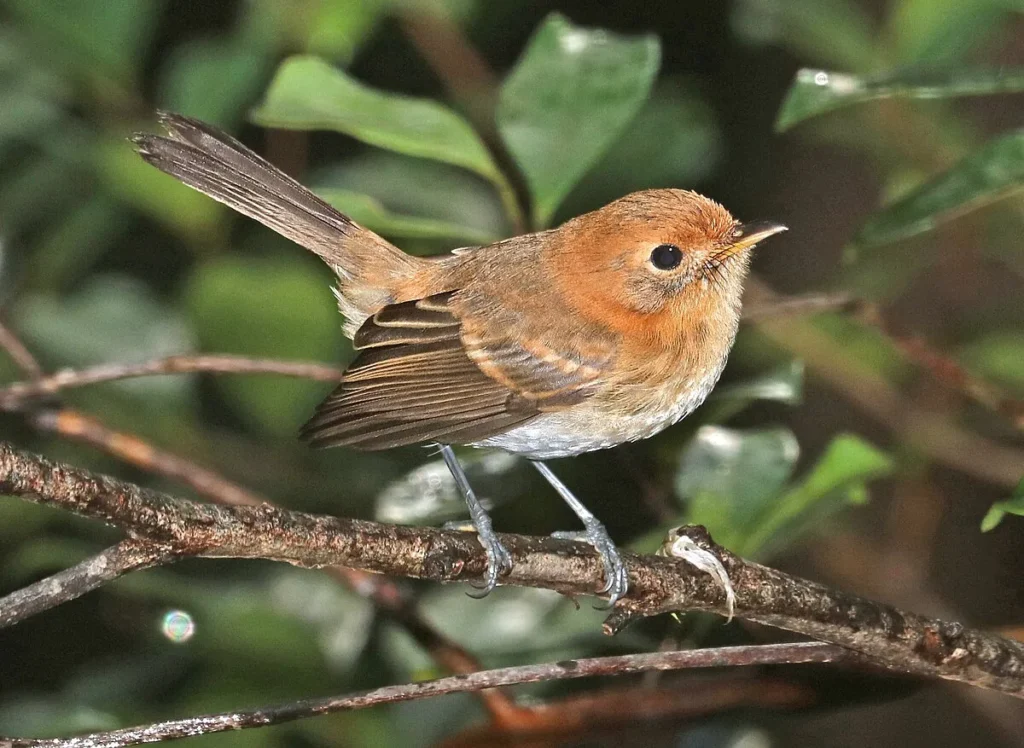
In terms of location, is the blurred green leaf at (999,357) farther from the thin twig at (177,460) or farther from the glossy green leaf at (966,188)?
the thin twig at (177,460)

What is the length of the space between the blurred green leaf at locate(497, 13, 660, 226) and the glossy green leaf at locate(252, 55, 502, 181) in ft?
0.74

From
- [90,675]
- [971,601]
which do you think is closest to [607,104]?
[90,675]

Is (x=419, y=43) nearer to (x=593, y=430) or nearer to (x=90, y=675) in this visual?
(x=593, y=430)

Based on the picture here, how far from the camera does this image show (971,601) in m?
5.59

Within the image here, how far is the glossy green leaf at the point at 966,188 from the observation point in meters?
2.95

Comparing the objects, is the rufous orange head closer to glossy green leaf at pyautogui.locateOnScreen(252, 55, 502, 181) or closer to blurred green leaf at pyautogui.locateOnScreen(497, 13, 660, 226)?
blurred green leaf at pyautogui.locateOnScreen(497, 13, 660, 226)

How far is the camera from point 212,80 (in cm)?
405

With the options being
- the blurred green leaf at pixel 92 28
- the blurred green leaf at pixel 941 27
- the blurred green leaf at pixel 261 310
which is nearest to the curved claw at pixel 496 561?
the blurred green leaf at pixel 261 310

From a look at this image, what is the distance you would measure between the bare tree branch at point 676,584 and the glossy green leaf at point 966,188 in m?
1.05

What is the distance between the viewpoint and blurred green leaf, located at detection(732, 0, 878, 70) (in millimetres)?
4477

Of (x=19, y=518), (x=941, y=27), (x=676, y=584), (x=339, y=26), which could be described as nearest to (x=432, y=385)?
(x=676, y=584)

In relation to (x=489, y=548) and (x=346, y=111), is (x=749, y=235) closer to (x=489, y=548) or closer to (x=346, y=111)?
(x=346, y=111)

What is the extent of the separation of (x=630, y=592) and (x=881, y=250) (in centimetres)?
A: 296

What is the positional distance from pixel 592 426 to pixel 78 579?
71.0 inches
